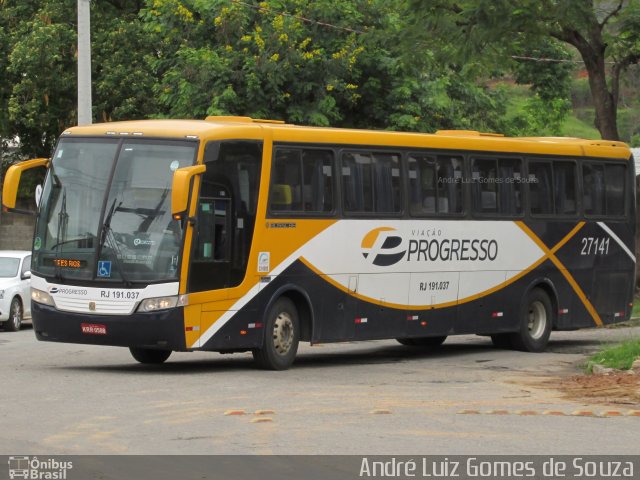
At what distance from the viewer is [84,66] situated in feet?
89.5

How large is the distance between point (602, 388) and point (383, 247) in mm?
4918

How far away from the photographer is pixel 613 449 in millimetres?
10719

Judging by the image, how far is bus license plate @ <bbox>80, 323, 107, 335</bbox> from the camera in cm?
1648

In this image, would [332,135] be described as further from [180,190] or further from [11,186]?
[11,186]

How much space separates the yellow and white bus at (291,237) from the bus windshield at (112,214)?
0.02 m

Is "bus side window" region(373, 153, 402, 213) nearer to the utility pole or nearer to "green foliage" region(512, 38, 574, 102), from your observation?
the utility pole

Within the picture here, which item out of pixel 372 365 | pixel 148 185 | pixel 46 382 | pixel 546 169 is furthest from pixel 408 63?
pixel 46 382

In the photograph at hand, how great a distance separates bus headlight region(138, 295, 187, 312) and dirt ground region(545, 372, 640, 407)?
445 centimetres

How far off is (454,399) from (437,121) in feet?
70.1

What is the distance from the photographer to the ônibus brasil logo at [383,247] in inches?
748

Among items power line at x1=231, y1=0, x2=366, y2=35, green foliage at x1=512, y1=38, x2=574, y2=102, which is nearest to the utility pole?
power line at x1=231, y1=0, x2=366, y2=35

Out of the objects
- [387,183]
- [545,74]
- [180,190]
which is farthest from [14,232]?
[180,190]

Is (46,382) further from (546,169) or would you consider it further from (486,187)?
(546,169)
